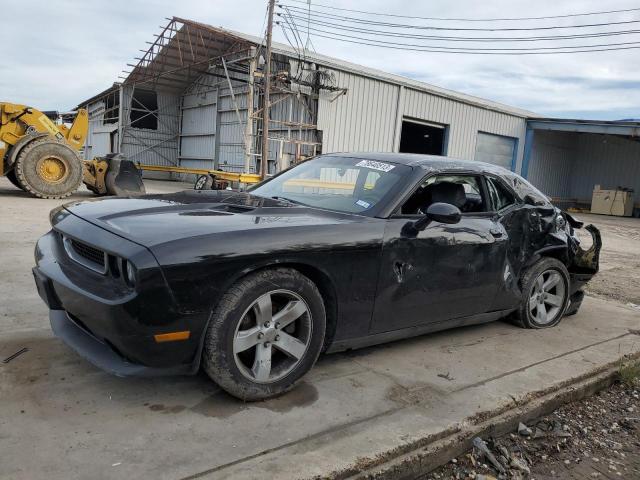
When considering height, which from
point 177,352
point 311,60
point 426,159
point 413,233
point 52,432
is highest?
point 311,60

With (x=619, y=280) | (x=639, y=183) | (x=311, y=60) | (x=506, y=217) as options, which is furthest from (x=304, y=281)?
(x=639, y=183)

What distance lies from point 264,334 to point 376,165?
1709mm

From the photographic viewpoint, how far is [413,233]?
343 cm

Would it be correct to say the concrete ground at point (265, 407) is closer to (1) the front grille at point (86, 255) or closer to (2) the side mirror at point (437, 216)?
(1) the front grille at point (86, 255)

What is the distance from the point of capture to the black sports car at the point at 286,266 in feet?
8.31

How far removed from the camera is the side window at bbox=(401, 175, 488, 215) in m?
3.78

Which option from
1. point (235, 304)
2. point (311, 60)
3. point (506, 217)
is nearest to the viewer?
point (235, 304)

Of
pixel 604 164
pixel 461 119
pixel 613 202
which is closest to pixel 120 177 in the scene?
pixel 461 119

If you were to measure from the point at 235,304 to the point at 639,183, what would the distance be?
31.0 m

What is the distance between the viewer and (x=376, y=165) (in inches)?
155

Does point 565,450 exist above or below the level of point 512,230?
below

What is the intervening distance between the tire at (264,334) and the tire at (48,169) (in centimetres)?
1150

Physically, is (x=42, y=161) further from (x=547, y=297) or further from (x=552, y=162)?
(x=552, y=162)

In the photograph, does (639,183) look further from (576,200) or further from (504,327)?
(504,327)
